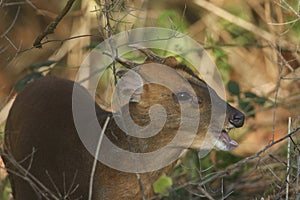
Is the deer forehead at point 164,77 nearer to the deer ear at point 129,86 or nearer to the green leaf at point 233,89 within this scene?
the deer ear at point 129,86

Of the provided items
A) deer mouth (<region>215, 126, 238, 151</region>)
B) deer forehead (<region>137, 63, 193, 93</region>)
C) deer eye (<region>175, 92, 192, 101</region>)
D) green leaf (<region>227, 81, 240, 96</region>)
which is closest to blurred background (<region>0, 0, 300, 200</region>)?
green leaf (<region>227, 81, 240, 96</region>)

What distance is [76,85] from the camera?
6.24 m

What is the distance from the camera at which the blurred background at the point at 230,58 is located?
684 cm

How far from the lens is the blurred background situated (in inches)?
269

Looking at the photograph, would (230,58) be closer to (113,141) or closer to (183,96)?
(183,96)

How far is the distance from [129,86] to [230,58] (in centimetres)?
341

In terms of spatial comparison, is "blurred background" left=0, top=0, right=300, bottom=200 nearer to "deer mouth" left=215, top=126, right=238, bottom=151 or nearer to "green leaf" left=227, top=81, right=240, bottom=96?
"green leaf" left=227, top=81, right=240, bottom=96

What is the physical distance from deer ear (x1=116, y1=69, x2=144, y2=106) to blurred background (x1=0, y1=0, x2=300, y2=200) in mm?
988

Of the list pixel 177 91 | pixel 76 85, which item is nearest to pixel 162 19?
pixel 76 85

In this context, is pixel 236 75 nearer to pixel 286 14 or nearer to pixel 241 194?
pixel 286 14

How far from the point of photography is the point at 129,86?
5.45 metres

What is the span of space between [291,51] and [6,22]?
3453mm

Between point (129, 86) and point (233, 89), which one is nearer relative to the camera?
point (129, 86)

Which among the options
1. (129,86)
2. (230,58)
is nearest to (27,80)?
(129,86)
